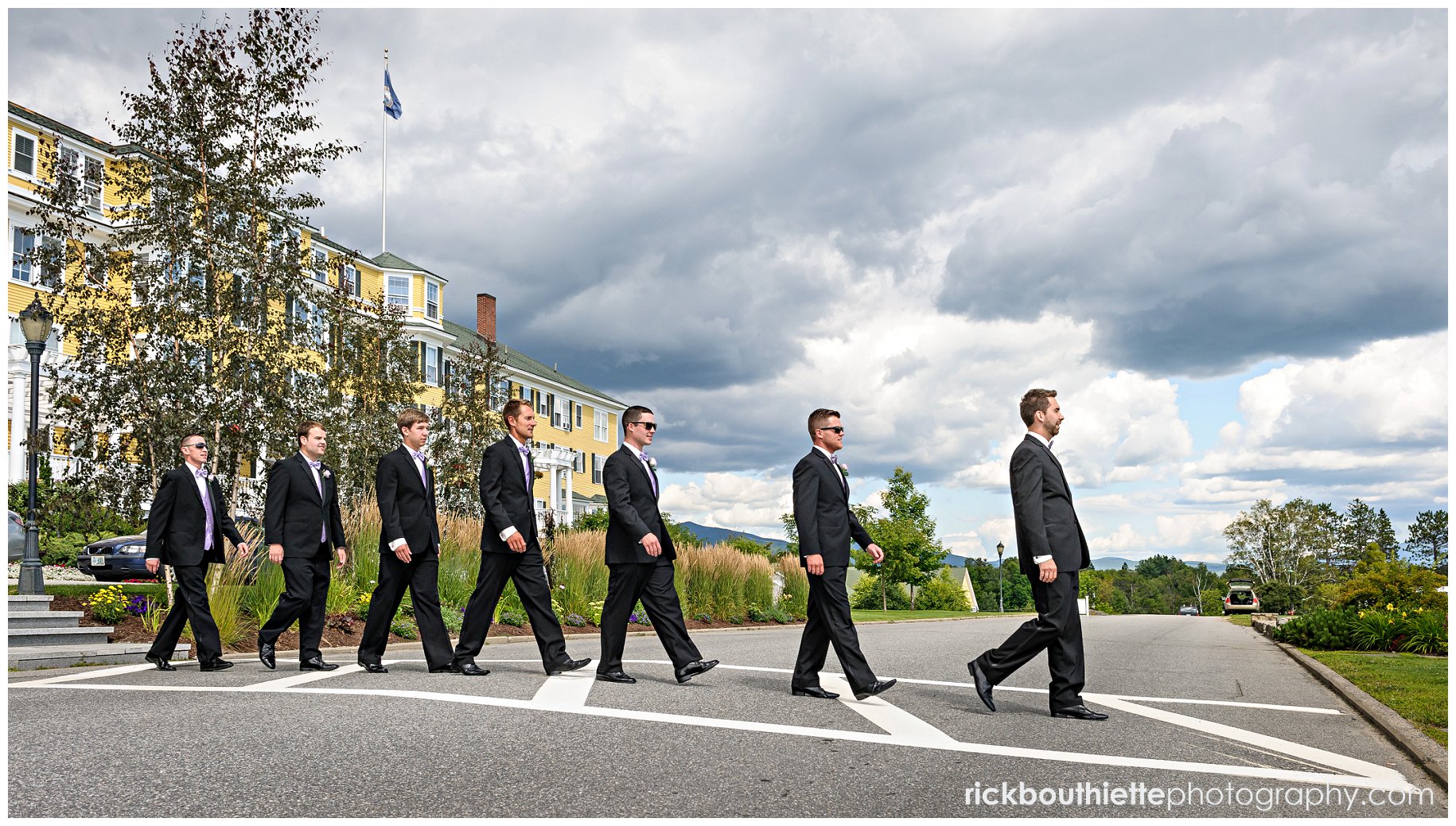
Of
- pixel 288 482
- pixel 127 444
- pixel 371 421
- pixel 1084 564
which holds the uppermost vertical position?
pixel 371 421

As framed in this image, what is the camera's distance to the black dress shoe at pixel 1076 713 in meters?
7.18

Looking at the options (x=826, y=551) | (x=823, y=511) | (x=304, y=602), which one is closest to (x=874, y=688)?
(x=826, y=551)

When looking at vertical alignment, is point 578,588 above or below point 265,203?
below

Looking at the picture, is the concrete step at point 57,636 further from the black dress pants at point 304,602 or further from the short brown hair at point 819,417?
the short brown hair at point 819,417

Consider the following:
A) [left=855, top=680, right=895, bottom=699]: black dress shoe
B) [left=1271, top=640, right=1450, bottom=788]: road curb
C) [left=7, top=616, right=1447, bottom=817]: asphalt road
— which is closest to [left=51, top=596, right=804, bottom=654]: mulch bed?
[left=7, top=616, right=1447, bottom=817]: asphalt road

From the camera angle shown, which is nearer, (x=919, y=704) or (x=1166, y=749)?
(x=1166, y=749)

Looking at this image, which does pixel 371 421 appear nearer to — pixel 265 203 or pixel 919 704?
pixel 265 203

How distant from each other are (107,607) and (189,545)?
3.37m

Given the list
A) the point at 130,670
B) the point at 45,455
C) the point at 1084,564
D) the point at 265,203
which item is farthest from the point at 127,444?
the point at 45,455

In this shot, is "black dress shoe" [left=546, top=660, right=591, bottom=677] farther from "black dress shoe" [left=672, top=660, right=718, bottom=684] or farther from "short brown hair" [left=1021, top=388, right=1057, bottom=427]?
"short brown hair" [left=1021, top=388, right=1057, bottom=427]

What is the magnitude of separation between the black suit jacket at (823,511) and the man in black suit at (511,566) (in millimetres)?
2403

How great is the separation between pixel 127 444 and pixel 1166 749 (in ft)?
45.9

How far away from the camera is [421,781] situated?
196 inches

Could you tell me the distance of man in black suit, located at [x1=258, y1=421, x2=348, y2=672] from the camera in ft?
31.6
